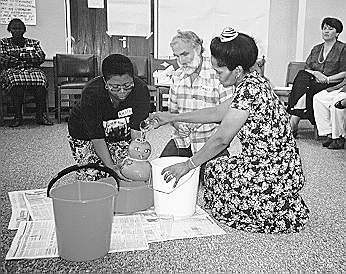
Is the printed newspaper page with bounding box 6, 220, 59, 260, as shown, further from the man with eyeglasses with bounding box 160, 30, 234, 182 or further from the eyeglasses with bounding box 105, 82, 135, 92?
the man with eyeglasses with bounding box 160, 30, 234, 182

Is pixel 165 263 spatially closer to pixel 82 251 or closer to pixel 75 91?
pixel 82 251

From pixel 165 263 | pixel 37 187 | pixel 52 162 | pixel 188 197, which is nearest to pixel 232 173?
pixel 188 197

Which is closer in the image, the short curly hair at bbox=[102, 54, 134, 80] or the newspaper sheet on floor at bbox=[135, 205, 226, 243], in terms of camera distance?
the newspaper sheet on floor at bbox=[135, 205, 226, 243]

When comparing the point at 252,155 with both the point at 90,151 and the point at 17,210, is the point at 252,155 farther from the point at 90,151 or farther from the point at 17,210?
the point at 17,210

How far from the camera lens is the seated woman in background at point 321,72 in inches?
149

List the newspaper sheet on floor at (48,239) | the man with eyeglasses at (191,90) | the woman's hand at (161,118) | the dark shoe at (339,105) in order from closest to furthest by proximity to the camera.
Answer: the newspaper sheet on floor at (48,239)
the woman's hand at (161,118)
the man with eyeglasses at (191,90)
the dark shoe at (339,105)

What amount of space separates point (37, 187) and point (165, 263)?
1.10 m

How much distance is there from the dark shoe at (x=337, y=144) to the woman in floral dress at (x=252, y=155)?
189 cm

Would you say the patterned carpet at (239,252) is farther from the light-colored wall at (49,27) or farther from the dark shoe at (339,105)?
the light-colored wall at (49,27)

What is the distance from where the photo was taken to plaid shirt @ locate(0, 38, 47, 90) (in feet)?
13.7

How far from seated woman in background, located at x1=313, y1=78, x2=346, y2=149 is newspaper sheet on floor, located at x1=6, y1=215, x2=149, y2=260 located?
2307 mm

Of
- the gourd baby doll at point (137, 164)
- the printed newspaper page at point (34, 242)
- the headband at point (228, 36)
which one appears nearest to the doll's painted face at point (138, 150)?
the gourd baby doll at point (137, 164)

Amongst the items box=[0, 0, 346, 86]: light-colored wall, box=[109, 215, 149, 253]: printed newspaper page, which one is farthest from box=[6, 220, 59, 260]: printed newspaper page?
box=[0, 0, 346, 86]: light-colored wall

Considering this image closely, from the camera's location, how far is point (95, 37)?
197 inches
